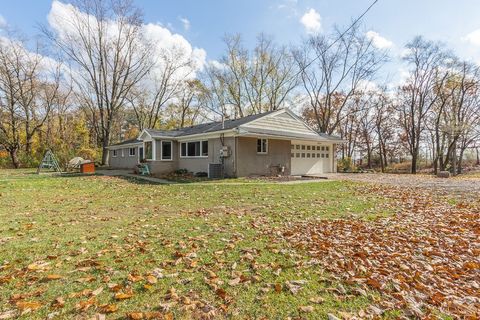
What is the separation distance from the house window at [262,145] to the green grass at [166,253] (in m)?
8.85

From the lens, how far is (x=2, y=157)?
2667 centimetres

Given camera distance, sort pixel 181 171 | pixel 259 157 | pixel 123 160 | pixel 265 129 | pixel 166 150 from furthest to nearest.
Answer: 1. pixel 123 160
2. pixel 166 150
3. pixel 181 171
4. pixel 265 129
5. pixel 259 157

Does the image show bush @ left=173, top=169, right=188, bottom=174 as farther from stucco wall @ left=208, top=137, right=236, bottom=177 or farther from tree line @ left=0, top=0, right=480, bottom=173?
tree line @ left=0, top=0, right=480, bottom=173

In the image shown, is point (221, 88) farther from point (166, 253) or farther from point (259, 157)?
point (166, 253)

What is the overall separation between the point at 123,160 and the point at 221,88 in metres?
15.2

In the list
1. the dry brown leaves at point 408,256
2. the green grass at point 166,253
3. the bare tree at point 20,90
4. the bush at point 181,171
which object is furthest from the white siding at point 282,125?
the bare tree at point 20,90

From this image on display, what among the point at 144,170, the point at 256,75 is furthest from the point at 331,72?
the point at 144,170

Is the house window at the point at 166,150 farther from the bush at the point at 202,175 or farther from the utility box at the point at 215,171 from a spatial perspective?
the utility box at the point at 215,171

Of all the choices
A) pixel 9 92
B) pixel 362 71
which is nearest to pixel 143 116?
pixel 9 92

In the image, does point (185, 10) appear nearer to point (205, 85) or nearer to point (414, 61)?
point (205, 85)

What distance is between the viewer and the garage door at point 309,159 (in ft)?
58.5

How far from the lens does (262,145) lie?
52.7 feet

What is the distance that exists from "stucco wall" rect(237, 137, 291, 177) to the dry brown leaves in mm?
9746

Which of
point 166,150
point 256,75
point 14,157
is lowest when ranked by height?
point 14,157
